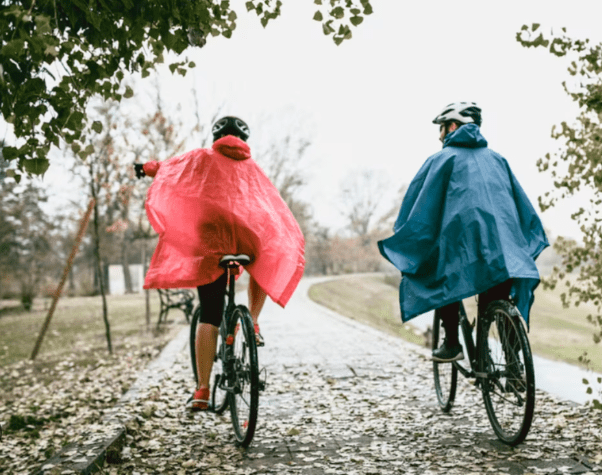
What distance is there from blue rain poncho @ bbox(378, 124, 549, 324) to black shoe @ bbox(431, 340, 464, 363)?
43 cm

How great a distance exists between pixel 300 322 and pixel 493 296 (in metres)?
8.54

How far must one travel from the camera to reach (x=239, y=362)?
3.56 m

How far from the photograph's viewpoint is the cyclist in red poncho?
142 inches

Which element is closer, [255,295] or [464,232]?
[464,232]

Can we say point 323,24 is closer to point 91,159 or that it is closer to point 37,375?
point 91,159

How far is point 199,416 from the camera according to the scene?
13.8 ft

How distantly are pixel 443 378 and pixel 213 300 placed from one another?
5.96 feet

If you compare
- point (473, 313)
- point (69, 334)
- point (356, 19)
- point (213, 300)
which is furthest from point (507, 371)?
point (473, 313)

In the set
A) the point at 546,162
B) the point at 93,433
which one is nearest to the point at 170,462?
the point at 93,433

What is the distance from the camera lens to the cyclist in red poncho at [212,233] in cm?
361

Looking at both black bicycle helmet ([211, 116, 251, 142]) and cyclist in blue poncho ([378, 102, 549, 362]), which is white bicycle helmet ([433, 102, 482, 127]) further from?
black bicycle helmet ([211, 116, 251, 142])

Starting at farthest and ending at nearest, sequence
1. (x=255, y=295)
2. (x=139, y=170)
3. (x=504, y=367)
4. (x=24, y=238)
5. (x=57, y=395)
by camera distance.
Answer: (x=24, y=238), (x=57, y=395), (x=139, y=170), (x=255, y=295), (x=504, y=367)

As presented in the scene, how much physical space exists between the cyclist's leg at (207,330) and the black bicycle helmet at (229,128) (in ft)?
3.16

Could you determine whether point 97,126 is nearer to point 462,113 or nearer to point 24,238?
point 462,113
